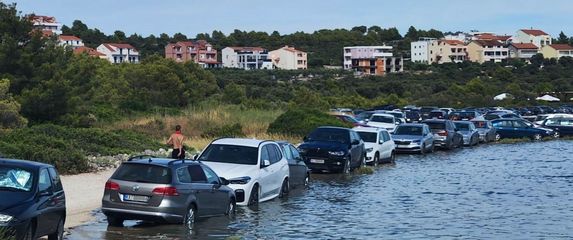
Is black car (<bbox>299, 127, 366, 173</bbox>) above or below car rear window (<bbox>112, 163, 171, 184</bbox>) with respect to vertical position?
below

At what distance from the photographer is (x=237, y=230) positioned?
17625mm

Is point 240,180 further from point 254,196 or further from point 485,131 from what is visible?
point 485,131

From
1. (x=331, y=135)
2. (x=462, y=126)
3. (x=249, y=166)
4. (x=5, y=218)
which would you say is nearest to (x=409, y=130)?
(x=462, y=126)

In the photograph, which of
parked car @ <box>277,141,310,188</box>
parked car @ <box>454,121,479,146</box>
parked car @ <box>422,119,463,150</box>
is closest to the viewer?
parked car @ <box>277,141,310,188</box>

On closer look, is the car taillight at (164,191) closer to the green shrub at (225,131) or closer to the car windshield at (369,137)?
the car windshield at (369,137)

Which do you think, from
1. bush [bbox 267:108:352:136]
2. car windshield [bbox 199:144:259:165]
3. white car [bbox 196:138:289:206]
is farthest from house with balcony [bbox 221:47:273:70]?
car windshield [bbox 199:144:259:165]

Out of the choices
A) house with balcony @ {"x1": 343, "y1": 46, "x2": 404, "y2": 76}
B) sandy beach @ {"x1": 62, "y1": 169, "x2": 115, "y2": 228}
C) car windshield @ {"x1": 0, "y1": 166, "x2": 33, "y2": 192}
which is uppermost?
house with balcony @ {"x1": 343, "y1": 46, "x2": 404, "y2": 76}

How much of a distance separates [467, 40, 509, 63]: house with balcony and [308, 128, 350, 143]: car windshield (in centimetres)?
15440

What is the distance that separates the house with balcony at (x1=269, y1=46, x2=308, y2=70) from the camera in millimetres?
169625

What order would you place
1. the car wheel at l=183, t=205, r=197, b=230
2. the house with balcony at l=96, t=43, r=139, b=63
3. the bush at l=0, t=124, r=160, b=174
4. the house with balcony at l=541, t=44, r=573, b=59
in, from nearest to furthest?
the car wheel at l=183, t=205, r=197, b=230 → the bush at l=0, t=124, r=160, b=174 → the house with balcony at l=96, t=43, r=139, b=63 → the house with balcony at l=541, t=44, r=573, b=59

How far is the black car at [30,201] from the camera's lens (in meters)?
12.9

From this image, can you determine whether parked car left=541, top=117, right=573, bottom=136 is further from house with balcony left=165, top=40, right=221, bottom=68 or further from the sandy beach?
house with balcony left=165, top=40, right=221, bottom=68

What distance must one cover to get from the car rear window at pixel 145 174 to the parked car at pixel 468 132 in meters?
35.0

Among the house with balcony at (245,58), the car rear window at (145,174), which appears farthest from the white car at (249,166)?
the house with balcony at (245,58)
